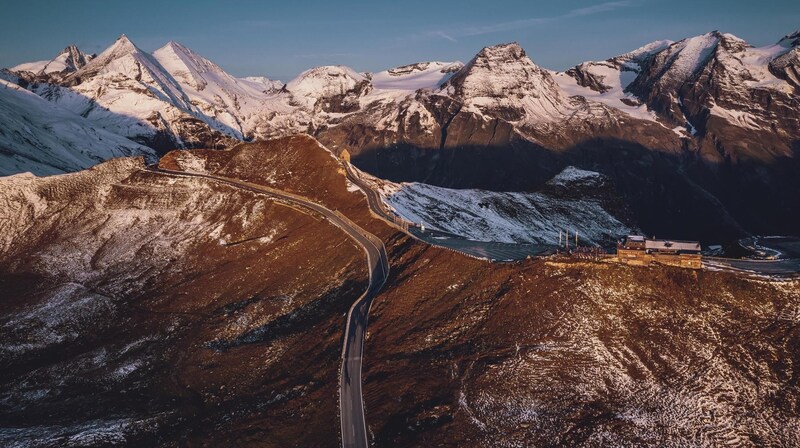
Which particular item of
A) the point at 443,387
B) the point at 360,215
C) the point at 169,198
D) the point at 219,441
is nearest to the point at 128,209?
the point at 169,198

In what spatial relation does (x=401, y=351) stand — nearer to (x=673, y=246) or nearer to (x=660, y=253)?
(x=660, y=253)

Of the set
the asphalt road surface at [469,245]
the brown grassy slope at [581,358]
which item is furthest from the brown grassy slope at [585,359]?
the asphalt road surface at [469,245]

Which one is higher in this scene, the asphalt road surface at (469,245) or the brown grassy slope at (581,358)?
the asphalt road surface at (469,245)

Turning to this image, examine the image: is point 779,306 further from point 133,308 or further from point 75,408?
point 133,308

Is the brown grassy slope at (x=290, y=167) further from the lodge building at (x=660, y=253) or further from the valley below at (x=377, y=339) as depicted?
the lodge building at (x=660, y=253)

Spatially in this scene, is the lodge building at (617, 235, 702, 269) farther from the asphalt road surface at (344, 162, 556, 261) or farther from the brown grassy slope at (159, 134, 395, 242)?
the brown grassy slope at (159, 134, 395, 242)
